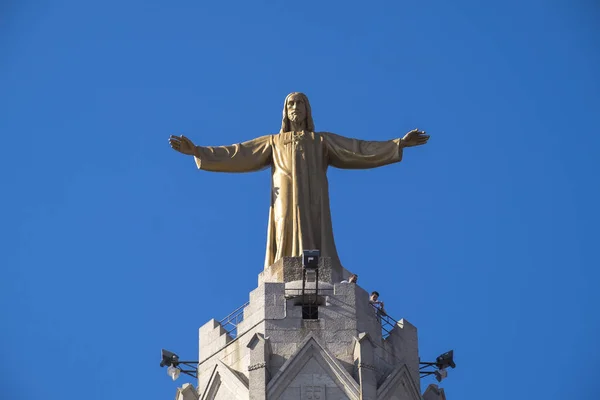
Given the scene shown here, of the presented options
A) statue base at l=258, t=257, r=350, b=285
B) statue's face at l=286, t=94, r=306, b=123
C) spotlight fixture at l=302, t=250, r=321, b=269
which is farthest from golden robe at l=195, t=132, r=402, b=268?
spotlight fixture at l=302, t=250, r=321, b=269

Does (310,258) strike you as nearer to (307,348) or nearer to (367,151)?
(307,348)

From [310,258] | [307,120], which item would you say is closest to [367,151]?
[307,120]

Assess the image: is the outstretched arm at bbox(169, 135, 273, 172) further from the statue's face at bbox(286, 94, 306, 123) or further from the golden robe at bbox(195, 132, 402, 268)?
the statue's face at bbox(286, 94, 306, 123)

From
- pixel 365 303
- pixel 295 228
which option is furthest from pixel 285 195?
pixel 365 303

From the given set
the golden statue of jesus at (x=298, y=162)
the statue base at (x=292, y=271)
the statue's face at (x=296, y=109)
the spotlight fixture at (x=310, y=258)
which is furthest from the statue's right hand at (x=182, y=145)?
the spotlight fixture at (x=310, y=258)

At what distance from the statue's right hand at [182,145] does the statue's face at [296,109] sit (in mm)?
2886

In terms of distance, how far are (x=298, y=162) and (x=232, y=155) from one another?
192 centimetres

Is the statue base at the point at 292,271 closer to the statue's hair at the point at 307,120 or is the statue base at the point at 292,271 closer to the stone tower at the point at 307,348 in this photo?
the stone tower at the point at 307,348

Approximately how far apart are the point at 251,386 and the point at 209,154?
8284 millimetres

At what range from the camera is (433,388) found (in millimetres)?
53219

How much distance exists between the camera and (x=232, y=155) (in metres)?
55.8

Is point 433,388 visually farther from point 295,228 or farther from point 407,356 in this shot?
point 295,228

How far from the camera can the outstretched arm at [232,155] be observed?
182ft

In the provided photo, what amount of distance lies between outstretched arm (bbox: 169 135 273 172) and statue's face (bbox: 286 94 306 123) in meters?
0.87
